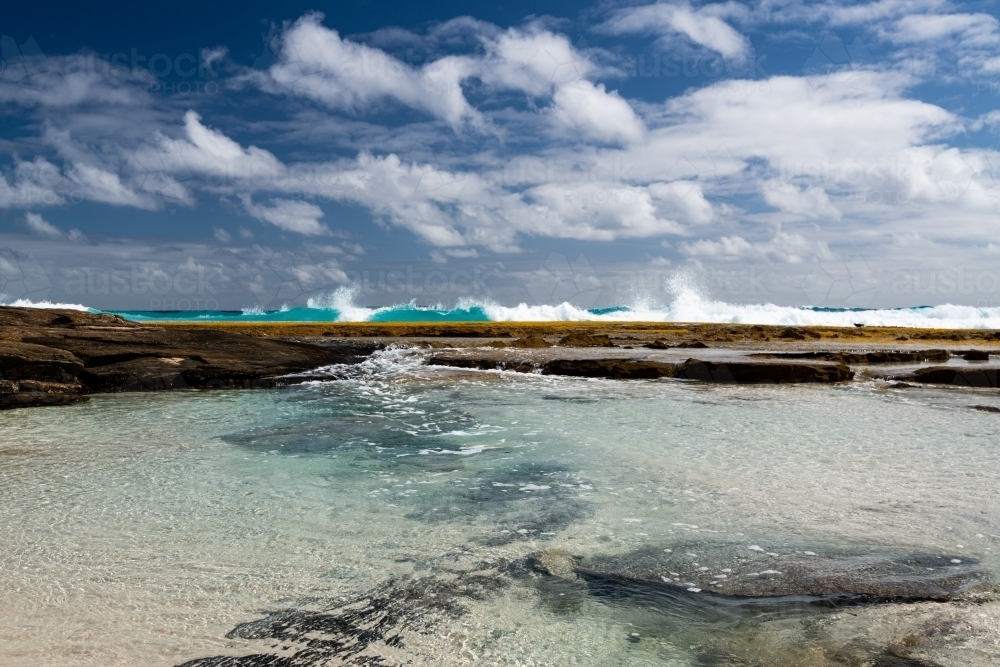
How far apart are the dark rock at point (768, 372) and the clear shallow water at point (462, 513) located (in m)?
5.05

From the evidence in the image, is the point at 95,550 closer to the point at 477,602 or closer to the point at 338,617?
the point at 338,617

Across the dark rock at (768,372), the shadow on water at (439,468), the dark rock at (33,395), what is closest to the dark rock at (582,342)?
the dark rock at (768,372)

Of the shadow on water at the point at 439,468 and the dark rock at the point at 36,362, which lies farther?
the dark rock at the point at 36,362

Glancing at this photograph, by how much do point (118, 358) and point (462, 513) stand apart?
46.0 feet

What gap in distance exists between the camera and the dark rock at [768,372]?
57.7 feet

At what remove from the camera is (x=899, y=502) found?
20.9ft

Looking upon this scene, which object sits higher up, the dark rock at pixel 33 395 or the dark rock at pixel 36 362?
the dark rock at pixel 36 362

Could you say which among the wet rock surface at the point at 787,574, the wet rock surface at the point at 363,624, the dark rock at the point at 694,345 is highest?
the dark rock at the point at 694,345

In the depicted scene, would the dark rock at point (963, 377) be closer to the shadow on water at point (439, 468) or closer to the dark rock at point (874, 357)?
the dark rock at point (874, 357)

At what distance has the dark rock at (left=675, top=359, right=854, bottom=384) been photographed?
57.7 feet

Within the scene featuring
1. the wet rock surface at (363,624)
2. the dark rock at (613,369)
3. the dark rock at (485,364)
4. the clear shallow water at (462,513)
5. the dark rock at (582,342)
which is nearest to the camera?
the wet rock surface at (363,624)

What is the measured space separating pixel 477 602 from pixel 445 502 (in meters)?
2.30

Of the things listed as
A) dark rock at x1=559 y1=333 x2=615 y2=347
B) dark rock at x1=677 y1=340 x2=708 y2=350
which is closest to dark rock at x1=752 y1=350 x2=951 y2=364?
dark rock at x1=677 y1=340 x2=708 y2=350

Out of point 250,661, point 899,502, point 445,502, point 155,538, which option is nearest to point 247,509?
point 155,538
